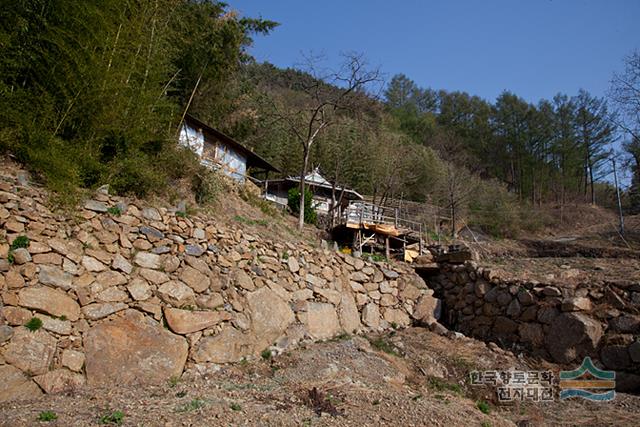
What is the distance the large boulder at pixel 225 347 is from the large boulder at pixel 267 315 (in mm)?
222

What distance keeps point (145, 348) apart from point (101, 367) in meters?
0.51

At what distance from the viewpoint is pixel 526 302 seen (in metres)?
7.96

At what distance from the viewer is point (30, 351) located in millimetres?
4094

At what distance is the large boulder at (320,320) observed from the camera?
6.95 metres

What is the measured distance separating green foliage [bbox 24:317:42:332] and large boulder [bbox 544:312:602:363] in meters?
8.32

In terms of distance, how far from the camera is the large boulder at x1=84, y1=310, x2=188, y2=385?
4496mm

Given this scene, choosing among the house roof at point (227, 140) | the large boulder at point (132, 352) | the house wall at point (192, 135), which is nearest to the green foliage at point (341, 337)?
the large boulder at point (132, 352)

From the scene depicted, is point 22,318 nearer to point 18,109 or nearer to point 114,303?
point 114,303

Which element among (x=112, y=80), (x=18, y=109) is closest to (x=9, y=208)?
(x=18, y=109)

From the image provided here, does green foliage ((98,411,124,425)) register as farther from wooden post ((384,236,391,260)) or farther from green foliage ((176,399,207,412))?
wooden post ((384,236,391,260))

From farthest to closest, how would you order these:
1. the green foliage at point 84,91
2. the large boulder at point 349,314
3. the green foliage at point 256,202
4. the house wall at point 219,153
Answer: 1. the house wall at point 219,153
2. the green foliage at point 256,202
3. the large boulder at point 349,314
4. the green foliage at point 84,91

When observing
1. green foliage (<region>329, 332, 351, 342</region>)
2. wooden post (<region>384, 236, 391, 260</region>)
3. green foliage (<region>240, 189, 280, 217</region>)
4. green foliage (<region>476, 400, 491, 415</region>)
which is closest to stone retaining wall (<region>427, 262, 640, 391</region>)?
green foliage (<region>476, 400, 491, 415</region>)

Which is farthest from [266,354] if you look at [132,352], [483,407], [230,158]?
[230,158]

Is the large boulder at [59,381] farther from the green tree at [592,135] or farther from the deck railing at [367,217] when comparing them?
the green tree at [592,135]
